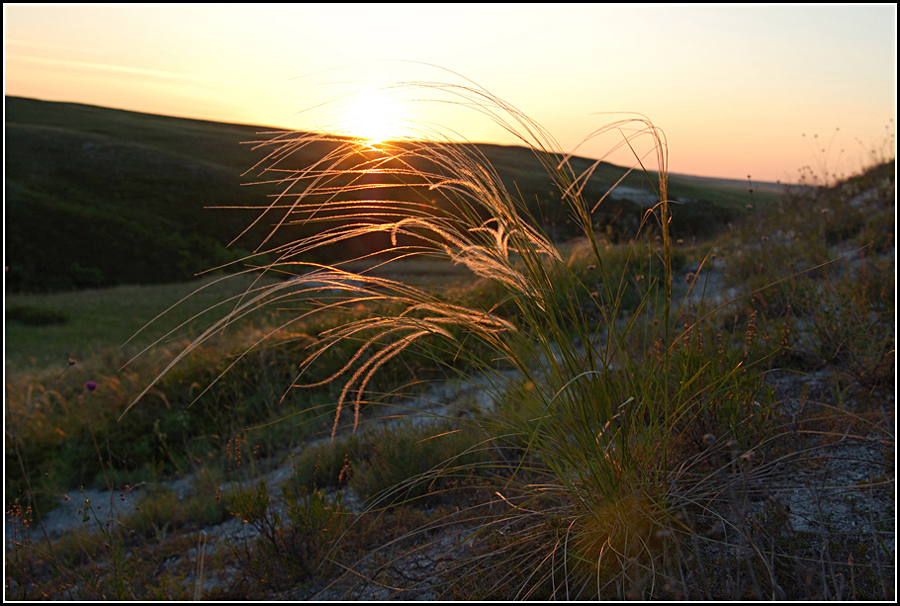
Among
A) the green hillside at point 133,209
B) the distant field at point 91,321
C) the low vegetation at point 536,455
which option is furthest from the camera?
the green hillside at point 133,209

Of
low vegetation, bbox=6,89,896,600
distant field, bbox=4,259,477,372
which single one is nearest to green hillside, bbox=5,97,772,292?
distant field, bbox=4,259,477,372

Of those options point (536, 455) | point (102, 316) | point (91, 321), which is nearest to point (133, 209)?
point (102, 316)

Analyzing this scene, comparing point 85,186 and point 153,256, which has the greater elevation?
point 85,186

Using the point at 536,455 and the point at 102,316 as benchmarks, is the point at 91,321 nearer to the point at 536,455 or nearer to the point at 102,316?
the point at 102,316

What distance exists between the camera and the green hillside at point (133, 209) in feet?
56.0

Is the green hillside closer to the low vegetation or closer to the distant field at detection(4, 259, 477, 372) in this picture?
the distant field at detection(4, 259, 477, 372)

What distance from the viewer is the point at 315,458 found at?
3254 mm

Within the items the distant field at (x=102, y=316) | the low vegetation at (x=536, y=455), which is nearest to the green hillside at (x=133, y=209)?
the distant field at (x=102, y=316)

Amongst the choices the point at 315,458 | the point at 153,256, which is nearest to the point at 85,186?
the point at 153,256

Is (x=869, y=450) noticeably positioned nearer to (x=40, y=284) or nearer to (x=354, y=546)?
(x=354, y=546)

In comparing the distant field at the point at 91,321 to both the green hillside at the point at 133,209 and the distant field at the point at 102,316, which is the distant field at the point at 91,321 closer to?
the distant field at the point at 102,316

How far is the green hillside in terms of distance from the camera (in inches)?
672

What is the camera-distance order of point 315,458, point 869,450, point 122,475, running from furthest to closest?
point 122,475
point 315,458
point 869,450

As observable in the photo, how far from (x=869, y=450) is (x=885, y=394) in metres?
0.44
